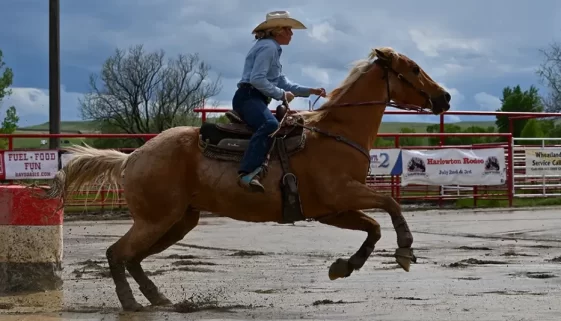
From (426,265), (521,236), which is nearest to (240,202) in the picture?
(426,265)

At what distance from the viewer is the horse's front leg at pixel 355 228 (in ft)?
24.1

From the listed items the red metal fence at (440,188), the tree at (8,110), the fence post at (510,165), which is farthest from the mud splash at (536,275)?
the tree at (8,110)

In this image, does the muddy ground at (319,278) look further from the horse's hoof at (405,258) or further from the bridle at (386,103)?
the bridle at (386,103)

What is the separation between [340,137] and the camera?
307 inches

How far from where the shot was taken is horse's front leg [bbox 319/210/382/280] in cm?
736

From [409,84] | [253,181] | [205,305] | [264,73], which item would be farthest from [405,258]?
[264,73]

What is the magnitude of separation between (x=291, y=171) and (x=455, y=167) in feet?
44.1

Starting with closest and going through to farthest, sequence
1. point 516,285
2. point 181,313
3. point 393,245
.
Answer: point 181,313 < point 516,285 < point 393,245

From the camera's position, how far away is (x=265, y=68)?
766 centimetres

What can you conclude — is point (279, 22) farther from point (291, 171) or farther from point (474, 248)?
point (474, 248)

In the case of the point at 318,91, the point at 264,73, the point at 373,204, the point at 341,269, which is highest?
the point at 264,73

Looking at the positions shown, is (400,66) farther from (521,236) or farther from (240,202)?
(521,236)

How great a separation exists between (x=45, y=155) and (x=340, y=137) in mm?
12334

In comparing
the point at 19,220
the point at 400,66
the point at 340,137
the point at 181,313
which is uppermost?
the point at 400,66
